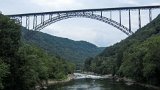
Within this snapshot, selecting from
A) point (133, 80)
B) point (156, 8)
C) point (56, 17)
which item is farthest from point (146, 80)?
point (56, 17)

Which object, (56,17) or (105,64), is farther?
(105,64)

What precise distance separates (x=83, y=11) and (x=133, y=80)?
79.0ft

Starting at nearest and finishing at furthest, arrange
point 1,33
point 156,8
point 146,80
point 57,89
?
point 1,33
point 57,89
point 146,80
point 156,8

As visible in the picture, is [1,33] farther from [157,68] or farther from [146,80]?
[146,80]

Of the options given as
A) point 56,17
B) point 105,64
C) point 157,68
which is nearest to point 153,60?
point 157,68

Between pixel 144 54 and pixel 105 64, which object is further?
pixel 105 64

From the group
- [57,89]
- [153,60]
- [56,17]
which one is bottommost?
[57,89]

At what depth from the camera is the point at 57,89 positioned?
84.5 metres

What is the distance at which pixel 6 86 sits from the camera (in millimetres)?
60688

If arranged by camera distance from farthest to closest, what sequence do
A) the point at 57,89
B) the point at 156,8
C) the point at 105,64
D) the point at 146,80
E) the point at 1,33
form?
the point at 105,64, the point at 156,8, the point at 146,80, the point at 57,89, the point at 1,33

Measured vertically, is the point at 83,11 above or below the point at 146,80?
above

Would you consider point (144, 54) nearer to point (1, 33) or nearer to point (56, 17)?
point (56, 17)

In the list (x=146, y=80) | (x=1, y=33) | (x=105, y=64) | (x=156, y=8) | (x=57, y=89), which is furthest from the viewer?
(x=105, y=64)

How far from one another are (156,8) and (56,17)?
27.7 m
